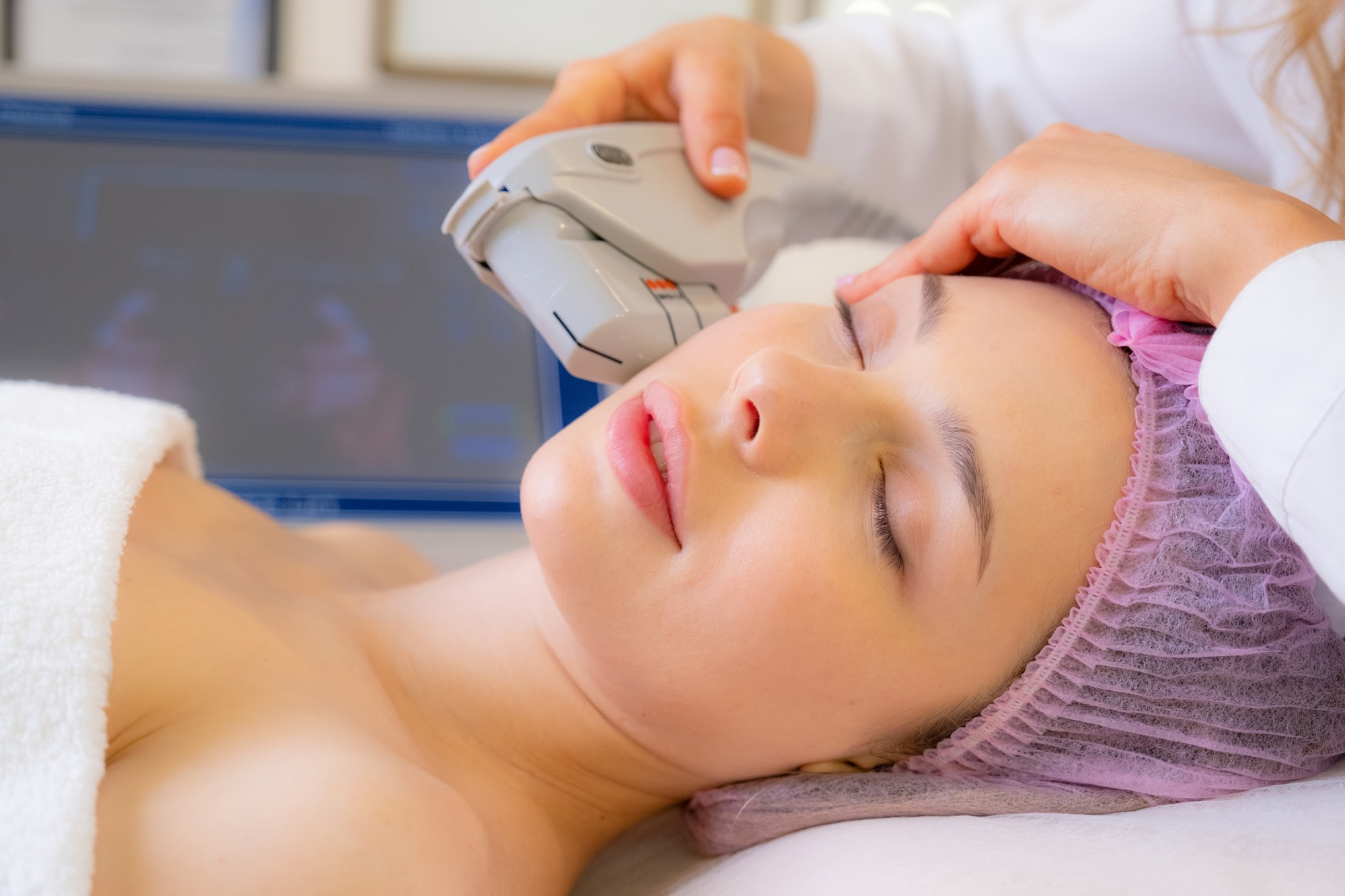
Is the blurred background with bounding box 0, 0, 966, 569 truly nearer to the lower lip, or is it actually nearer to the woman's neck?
the woman's neck

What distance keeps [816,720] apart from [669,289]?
1.26ft

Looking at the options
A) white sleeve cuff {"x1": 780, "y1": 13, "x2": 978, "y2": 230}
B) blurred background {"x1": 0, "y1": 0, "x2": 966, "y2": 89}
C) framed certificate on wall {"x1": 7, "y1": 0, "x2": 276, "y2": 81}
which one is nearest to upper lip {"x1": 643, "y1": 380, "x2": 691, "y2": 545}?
white sleeve cuff {"x1": 780, "y1": 13, "x2": 978, "y2": 230}

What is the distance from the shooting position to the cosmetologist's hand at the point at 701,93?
98 cm

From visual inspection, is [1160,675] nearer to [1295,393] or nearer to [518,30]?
[1295,393]

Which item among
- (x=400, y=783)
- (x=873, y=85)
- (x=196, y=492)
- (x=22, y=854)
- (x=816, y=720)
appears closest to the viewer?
(x=22, y=854)

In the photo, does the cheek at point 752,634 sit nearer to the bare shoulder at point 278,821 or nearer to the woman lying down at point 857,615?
the woman lying down at point 857,615

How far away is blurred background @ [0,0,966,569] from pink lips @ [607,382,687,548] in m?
0.77

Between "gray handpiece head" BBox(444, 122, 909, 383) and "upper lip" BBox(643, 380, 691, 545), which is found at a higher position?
"gray handpiece head" BBox(444, 122, 909, 383)

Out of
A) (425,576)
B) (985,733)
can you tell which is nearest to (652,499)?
(985,733)

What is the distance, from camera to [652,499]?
727mm

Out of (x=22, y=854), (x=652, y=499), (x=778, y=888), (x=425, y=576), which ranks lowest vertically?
(x=425, y=576)

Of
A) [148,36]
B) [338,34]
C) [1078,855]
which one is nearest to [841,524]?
[1078,855]

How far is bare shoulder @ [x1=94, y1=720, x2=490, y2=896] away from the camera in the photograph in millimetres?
585

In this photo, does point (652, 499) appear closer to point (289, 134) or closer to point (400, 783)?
point (400, 783)
